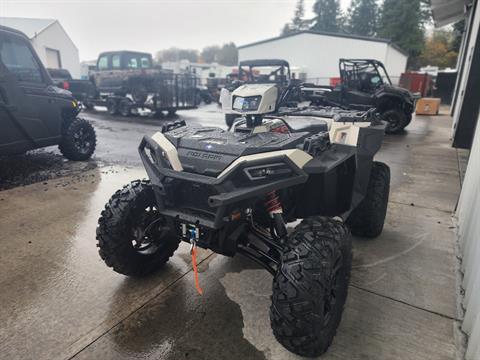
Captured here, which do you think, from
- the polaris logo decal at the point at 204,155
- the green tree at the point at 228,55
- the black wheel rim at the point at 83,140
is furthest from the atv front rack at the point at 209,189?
the green tree at the point at 228,55

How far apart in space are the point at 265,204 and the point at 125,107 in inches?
475

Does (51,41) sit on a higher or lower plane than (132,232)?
higher

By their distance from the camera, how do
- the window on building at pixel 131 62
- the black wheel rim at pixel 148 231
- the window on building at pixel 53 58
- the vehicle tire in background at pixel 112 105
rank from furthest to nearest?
1. the window on building at pixel 53 58
2. the vehicle tire in background at pixel 112 105
3. the window on building at pixel 131 62
4. the black wheel rim at pixel 148 231

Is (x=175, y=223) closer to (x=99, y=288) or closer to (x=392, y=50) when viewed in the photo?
(x=99, y=288)

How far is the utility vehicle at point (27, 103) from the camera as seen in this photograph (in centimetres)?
495

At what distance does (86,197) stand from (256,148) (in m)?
3.33

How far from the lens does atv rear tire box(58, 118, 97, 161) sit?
6.17 metres

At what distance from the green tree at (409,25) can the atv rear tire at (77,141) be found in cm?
4586

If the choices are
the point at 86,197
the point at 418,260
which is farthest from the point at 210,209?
the point at 86,197

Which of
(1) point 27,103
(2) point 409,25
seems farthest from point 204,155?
(2) point 409,25

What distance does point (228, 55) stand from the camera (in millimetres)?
66000

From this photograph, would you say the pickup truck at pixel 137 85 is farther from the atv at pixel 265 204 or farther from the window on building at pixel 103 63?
the atv at pixel 265 204

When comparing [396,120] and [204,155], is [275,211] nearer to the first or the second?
[204,155]

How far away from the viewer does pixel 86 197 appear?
4.59 metres
